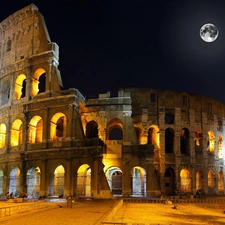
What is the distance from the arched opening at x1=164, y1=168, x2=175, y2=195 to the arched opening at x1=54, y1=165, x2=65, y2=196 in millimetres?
10783

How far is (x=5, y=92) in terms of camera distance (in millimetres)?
35531

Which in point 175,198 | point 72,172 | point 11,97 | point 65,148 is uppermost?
point 11,97

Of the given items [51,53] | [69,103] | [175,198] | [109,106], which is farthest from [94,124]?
[175,198]

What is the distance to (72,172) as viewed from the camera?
93.4 ft

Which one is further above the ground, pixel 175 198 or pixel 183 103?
pixel 183 103

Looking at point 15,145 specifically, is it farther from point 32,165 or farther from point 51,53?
point 51,53

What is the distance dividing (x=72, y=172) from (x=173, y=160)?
11.7 m

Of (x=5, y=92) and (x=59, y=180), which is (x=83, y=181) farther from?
(x=5, y=92)

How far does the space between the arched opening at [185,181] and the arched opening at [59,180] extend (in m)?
12.7

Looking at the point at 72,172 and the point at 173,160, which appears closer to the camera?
the point at 72,172

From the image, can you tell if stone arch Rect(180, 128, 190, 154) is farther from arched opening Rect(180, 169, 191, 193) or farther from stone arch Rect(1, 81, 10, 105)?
stone arch Rect(1, 81, 10, 105)

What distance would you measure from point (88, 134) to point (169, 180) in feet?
32.6

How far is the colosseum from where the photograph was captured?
2933 cm

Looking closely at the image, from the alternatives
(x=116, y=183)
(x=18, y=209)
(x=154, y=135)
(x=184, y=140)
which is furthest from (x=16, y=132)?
(x=184, y=140)
